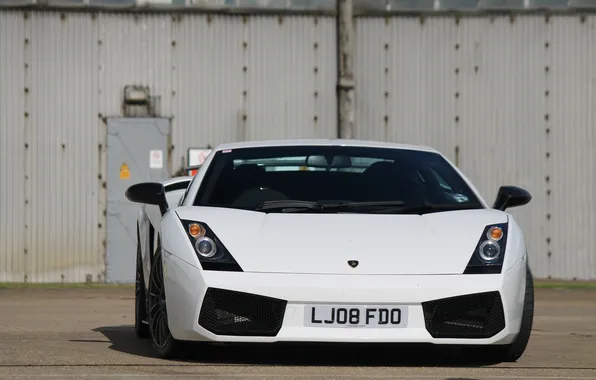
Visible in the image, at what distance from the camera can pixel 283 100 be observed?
19.9 meters

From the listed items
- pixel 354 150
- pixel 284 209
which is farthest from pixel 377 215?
pixel 354 150

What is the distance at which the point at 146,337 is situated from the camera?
9.08 m

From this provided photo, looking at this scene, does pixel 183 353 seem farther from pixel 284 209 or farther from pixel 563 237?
pixel 563 237

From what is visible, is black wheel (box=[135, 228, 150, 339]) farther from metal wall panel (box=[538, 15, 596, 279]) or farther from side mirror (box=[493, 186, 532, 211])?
metal wall panel (box=[538, 15, 596, 279])

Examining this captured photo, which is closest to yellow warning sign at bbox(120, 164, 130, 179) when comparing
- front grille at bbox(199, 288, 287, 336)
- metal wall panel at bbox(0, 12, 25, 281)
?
metal wall panel at bbox(0, 12, 25, 281)

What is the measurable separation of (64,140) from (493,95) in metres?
6.11

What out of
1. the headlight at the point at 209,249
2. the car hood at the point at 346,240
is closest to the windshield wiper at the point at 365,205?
the car hood at the point at 346,240

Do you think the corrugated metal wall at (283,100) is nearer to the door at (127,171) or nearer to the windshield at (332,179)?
the door at (127,171)

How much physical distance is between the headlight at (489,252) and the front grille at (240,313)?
990 millimetres

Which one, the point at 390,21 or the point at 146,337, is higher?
the point at 390,21

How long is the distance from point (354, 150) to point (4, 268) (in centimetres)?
1168

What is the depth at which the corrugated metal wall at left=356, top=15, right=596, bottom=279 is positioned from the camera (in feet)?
65.6

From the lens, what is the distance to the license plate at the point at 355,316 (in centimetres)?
684

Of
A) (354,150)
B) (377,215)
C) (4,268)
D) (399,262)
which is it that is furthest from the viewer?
(4,268)
